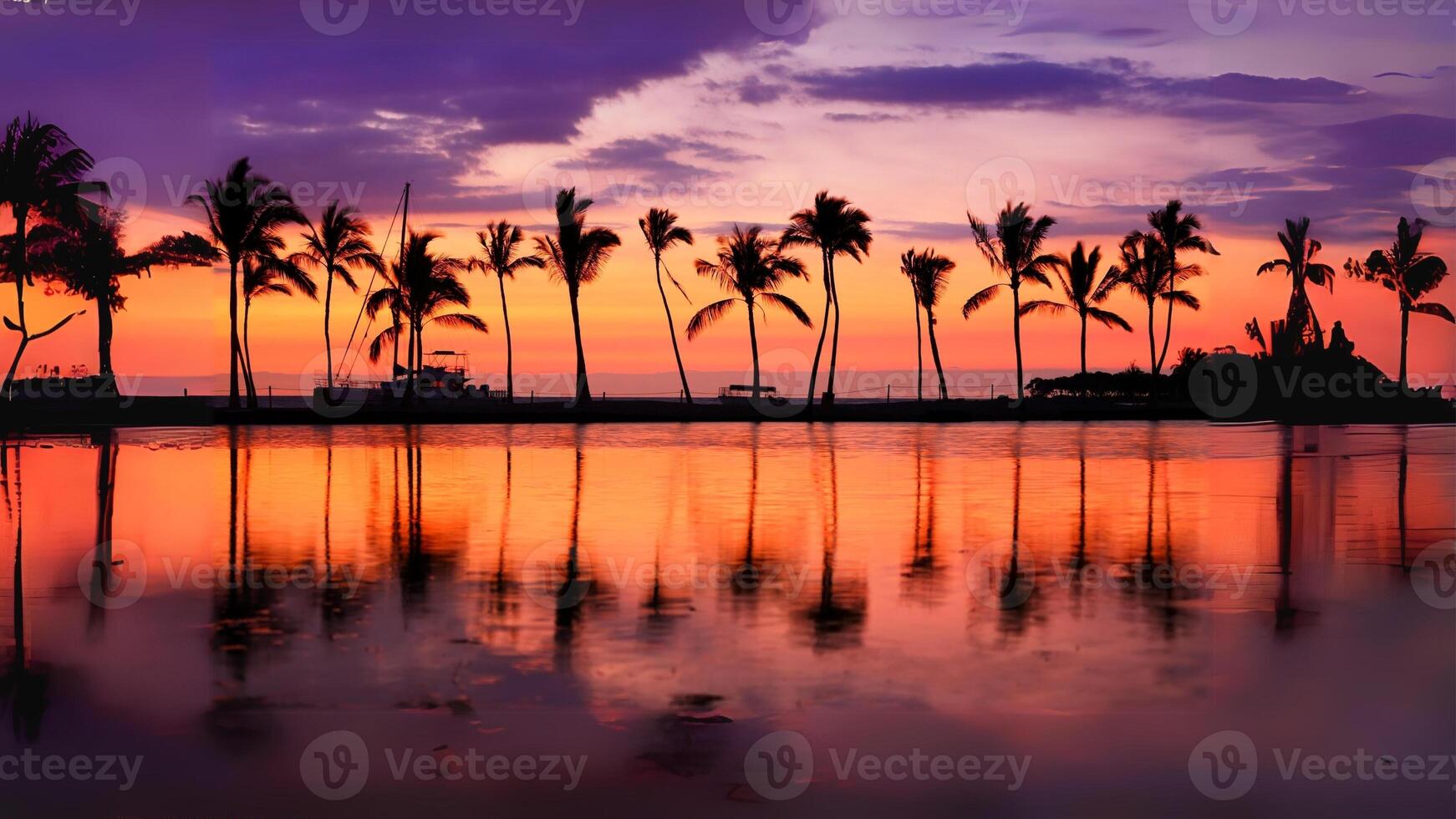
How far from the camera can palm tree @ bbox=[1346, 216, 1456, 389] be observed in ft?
249

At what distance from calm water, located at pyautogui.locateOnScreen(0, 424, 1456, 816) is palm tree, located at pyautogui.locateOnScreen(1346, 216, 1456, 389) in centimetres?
6539

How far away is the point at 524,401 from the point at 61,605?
64.0 metres

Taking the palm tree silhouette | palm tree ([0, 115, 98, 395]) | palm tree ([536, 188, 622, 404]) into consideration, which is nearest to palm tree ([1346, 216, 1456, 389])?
the palm tree silhouette

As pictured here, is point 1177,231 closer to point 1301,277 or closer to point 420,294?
point 1301,277

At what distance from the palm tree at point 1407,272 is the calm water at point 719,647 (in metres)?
65.4

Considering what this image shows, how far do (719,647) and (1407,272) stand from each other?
7988 centimetres

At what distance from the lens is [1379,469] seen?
2622cm

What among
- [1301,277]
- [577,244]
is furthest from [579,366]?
[1301,277]

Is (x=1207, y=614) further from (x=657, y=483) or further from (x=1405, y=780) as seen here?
(x=657, y=483)

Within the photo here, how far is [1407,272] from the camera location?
251 feet

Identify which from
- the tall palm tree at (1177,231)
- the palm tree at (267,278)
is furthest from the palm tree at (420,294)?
the tall palm tree at (1177,231)

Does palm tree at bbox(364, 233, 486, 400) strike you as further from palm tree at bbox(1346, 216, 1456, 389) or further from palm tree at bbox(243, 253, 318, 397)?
palm tree at bbox(1346, 216, 1456, 389)

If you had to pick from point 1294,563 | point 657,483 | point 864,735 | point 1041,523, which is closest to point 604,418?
point 657,483

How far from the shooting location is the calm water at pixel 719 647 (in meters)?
5.82
